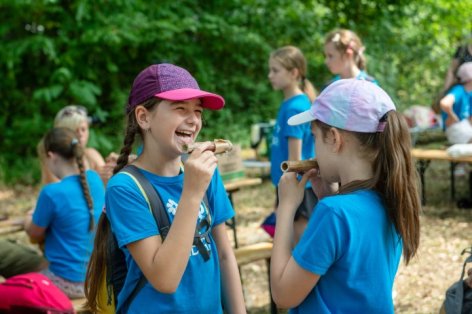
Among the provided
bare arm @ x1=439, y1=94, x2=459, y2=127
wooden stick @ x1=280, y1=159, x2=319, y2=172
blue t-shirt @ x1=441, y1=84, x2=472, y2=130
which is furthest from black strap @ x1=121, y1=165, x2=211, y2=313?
blue t-shirt @ x1=441, y1=84, x2=472, y2=130

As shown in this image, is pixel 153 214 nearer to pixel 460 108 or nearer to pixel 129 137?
pixel 129 137

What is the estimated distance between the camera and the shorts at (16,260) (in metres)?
3.48

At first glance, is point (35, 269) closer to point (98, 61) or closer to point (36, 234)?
point (36, 234)

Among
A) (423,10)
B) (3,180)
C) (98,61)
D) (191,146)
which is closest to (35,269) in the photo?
(191,146)

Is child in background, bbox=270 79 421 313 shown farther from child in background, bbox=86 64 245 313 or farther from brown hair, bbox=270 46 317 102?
brown hair, bbox=270 46 317 102

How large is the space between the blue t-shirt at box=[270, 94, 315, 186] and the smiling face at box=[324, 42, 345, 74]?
0.41 m

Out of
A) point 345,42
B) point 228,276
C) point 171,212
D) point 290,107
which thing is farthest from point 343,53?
point 171,212

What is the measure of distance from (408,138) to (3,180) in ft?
29.7

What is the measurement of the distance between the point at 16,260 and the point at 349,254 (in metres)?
2.33

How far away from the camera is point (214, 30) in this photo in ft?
38.7

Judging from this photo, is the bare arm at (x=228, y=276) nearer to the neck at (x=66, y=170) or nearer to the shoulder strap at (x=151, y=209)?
the shoulder strap at (x=151, y=209)

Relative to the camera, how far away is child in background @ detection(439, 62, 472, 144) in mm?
6719

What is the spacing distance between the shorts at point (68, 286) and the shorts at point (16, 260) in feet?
0.62

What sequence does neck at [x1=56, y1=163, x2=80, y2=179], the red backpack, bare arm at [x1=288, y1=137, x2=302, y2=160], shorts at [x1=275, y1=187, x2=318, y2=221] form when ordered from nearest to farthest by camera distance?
1. shorts at [x1=275, y1=187, x2=318, y2=221]
2. the red backpack
3. neck at [x1=56, y1=163, x2=80, y2=179]
4. bare arm at [x1=288, y1=137, x2=302, y2=160]
